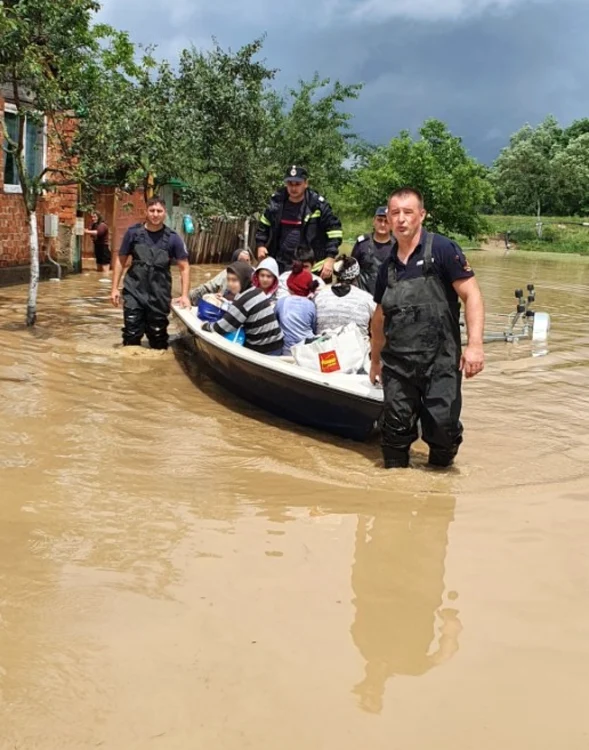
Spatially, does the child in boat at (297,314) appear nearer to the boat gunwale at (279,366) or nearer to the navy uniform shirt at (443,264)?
the boat gunwale at (279,366)

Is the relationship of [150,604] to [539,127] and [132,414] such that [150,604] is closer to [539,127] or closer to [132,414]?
[132,414]

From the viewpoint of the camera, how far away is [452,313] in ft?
16.0

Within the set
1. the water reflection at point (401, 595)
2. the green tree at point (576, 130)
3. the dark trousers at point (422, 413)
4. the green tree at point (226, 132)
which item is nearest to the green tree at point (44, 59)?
the dark trousers at point (422, 413)

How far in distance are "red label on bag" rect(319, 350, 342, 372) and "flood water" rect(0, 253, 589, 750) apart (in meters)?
0.53

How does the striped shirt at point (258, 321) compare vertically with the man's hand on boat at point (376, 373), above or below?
above

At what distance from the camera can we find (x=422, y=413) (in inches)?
197

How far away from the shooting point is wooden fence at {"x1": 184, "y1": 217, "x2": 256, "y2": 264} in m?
24.0

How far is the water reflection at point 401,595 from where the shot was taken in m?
2.96

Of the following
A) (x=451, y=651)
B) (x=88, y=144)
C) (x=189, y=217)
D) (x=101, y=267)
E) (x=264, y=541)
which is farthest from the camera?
(x=189, y=217)

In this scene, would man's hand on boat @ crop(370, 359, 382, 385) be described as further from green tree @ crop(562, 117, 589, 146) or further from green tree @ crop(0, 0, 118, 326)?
green tree @ crop(562, 117, 589, 146)

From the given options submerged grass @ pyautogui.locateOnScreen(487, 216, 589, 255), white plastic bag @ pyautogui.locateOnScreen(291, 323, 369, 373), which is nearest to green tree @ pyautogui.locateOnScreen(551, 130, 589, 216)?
submerged grass @ pyautogui.locateOnScreen(487, 216, 589, 255)

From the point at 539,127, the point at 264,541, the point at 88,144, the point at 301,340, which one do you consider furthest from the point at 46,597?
the point at 539,127

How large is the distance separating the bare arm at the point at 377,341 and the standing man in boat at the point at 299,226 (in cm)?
281

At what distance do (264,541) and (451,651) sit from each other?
123 cm
